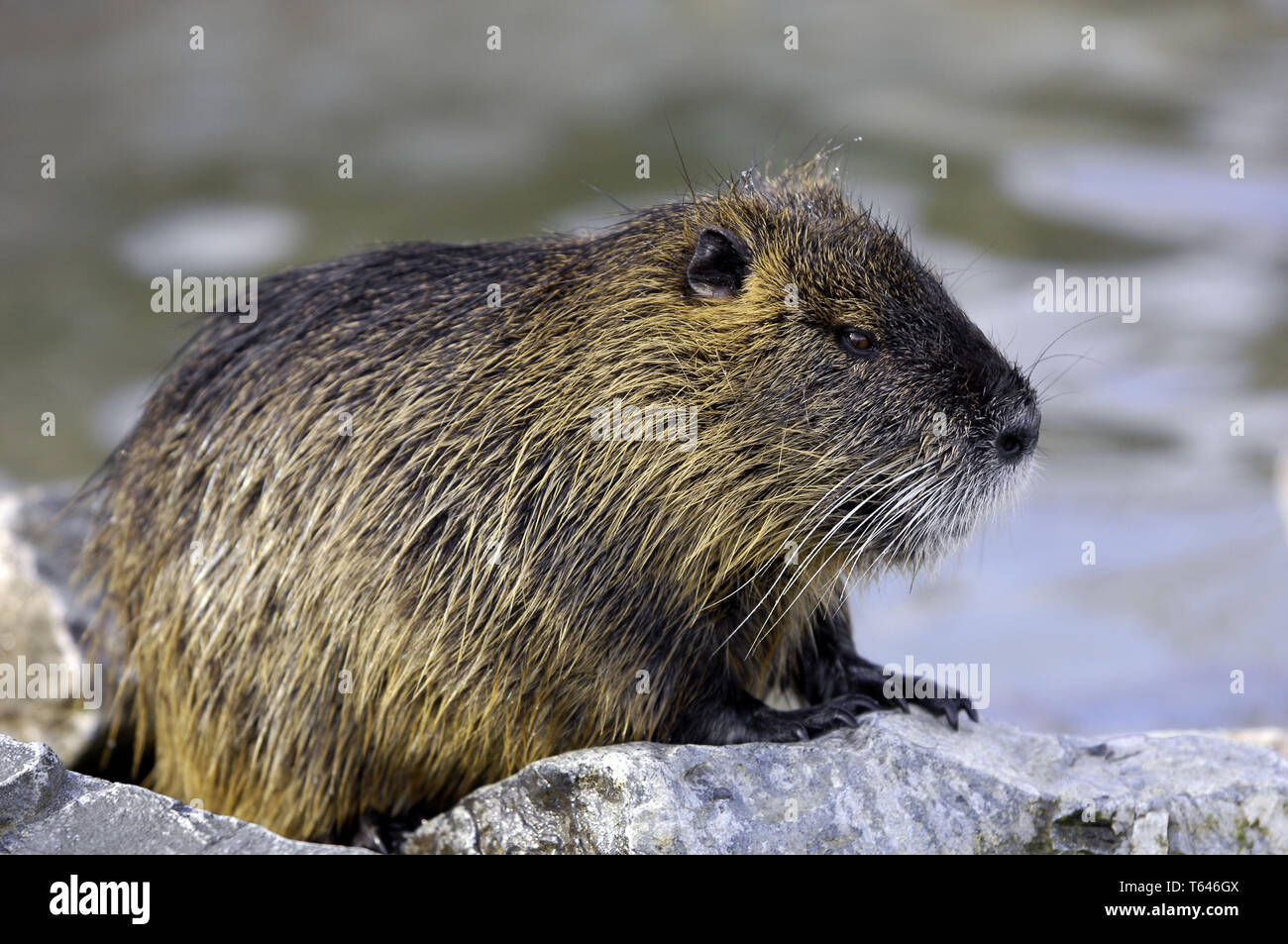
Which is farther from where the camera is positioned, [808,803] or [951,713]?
[951,713]

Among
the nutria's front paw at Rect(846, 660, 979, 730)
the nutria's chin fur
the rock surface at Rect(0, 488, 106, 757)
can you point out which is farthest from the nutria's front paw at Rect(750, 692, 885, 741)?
the rock surface at Rect(0, 488, 106, 757)

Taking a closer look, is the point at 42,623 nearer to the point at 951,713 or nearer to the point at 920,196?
the point at 951,713

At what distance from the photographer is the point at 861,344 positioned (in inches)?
170

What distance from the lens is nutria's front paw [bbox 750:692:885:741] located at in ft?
14.4

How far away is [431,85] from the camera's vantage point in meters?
15.9

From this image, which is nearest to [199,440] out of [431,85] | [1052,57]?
[431,85]

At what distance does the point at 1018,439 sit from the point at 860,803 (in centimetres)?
112

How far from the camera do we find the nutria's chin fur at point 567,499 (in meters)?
4.29

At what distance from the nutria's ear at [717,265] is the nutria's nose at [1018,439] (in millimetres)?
882

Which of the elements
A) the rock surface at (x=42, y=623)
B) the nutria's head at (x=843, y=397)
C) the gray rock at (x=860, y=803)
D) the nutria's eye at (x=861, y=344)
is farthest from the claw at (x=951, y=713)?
the rock surface at (x=42, y=623)

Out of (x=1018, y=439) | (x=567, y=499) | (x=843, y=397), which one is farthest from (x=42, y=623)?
(x=1018, y=439)

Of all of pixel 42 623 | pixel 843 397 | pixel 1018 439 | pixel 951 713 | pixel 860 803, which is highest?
pixel 843 397

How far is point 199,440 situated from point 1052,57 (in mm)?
13261

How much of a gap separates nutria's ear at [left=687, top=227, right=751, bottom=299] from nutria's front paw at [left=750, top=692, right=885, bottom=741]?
1252 millimetres
